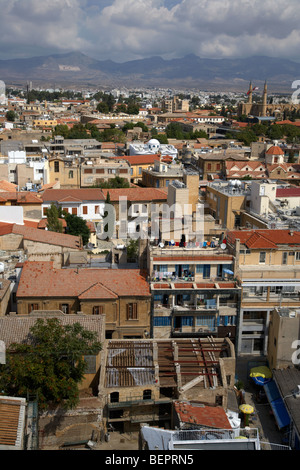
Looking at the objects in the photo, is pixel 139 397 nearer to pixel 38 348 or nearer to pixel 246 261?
pixel 38 348

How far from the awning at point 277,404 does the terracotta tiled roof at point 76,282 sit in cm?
596

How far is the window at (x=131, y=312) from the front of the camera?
67.7ft

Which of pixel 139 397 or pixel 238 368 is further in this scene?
pixel 238 368

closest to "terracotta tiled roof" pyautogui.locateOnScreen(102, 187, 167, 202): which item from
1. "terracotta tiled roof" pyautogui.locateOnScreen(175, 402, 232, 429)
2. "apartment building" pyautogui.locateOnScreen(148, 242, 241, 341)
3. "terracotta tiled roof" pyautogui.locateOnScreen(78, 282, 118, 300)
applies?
"apartment building" pyautogui.locateOnScreen(148, 242, 241, 341)

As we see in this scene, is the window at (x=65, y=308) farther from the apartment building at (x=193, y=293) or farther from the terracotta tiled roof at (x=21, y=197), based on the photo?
the terracotta tiled roof at (x=21, y=197)

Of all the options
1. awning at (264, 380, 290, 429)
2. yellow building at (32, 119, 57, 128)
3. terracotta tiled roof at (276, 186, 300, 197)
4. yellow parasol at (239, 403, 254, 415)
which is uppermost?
yellow building at (32, 119, 57, 128)

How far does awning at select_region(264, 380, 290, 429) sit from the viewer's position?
1688 cm

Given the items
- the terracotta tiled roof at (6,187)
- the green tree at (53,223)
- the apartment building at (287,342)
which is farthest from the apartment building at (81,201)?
the apartment building at (287,342)

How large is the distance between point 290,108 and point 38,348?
423ft

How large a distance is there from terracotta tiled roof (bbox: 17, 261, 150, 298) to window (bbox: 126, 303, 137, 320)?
52cm

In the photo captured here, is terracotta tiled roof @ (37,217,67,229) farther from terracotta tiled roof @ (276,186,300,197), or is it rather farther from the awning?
the awning

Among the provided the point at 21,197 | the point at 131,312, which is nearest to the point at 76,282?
the point at 131,312

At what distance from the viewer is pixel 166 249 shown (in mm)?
22422

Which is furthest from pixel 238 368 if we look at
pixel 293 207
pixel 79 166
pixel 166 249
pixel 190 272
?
pixel 79 166
